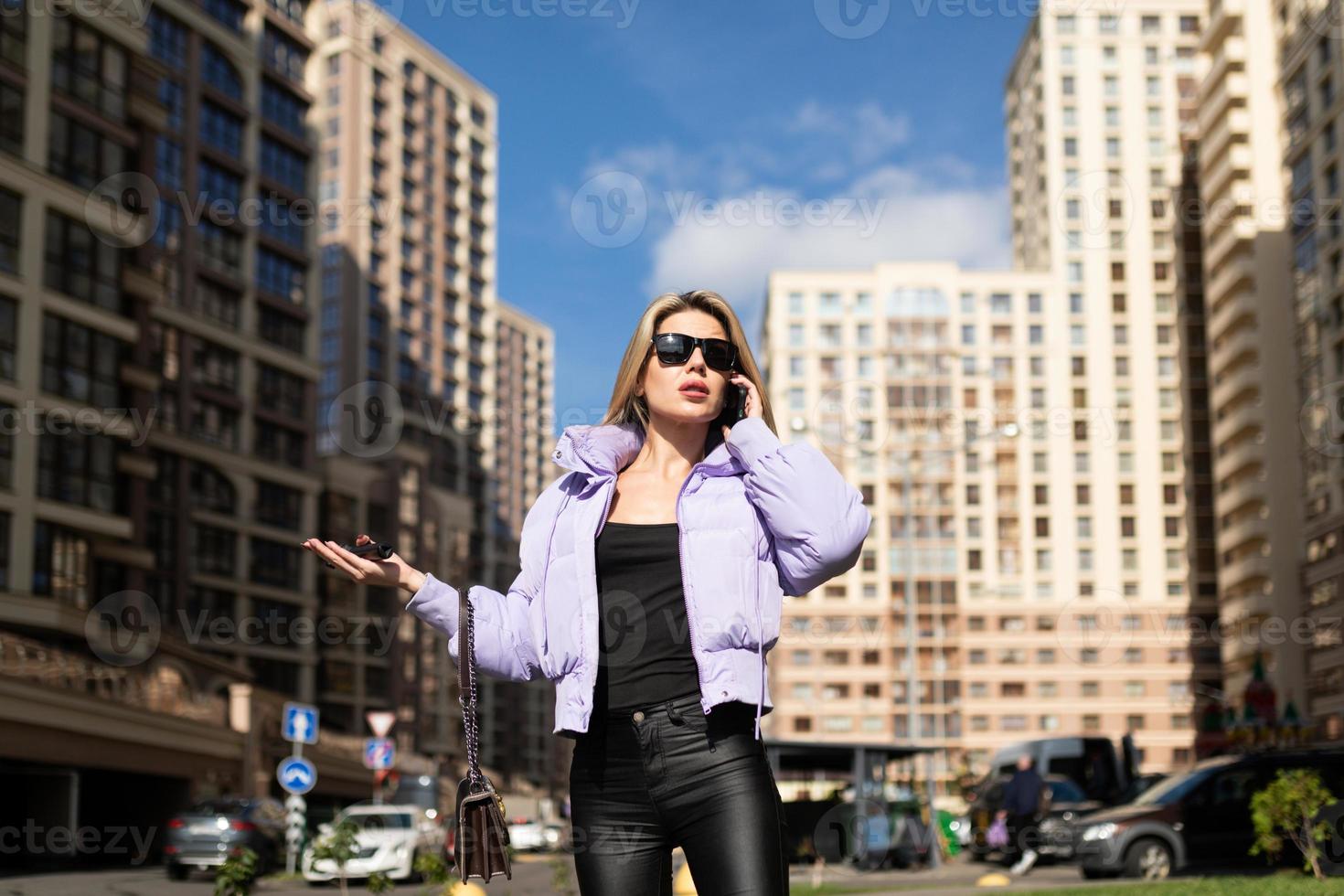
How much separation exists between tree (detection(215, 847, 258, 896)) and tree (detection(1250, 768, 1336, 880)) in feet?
27.0

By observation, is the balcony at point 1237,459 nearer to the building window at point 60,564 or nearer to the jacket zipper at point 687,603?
the building window at point 60,564

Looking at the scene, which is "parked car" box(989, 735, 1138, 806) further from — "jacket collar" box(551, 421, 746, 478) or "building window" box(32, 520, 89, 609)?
"jacket collar" box(551, 421, 746, 478)

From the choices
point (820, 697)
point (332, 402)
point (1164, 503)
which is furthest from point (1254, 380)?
point (332, 402)

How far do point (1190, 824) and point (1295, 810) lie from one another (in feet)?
15.6

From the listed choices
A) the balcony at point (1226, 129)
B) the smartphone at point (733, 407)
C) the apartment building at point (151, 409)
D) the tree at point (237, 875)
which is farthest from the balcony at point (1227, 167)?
the smartphone at point (733, 407)

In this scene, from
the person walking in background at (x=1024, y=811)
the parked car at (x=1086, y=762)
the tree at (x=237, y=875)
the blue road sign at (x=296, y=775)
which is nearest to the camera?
the tree at (x=237, y=875)

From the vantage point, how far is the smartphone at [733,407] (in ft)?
12.7

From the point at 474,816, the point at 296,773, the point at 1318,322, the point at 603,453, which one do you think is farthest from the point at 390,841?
the point at 1318,322

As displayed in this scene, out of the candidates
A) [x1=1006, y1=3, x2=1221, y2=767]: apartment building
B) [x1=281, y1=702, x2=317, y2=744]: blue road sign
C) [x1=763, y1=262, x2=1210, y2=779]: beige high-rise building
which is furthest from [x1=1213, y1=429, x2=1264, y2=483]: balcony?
[x1=281, y1=702, x2=317, y2=744]: blue road sign

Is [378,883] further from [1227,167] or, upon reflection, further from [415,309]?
[415,309]

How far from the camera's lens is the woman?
3.37 m

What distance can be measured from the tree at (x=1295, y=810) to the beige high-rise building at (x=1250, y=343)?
2813 inches

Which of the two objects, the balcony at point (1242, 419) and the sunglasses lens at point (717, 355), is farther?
the balcony at point (1242, 419)

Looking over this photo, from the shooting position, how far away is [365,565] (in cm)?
358
